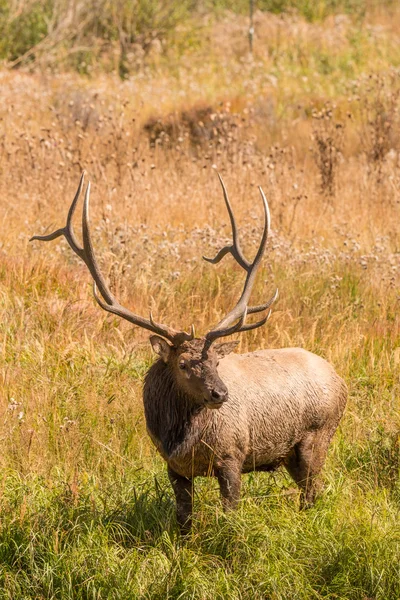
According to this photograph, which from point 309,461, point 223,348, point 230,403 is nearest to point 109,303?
point 223,348

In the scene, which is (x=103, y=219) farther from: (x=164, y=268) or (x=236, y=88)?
(x=236, y=88)

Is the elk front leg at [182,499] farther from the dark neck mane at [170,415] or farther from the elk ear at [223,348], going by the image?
the elk ear at [223,348]

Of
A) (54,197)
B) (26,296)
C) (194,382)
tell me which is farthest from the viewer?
(54,197)

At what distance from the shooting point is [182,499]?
16.7 feet

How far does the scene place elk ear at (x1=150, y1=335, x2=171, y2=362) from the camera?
4.84 meters

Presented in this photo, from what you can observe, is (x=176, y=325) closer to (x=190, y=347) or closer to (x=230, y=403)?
(x=230, y=403)

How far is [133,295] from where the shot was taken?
784 centimetres

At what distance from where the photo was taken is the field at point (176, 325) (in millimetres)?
4805

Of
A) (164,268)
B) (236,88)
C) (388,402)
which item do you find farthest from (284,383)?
(236,88)

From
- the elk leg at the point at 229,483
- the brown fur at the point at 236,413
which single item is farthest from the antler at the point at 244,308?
the elk leg at the point at 229,483

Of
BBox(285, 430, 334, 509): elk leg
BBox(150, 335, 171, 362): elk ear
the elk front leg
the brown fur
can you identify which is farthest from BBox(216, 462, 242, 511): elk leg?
BBox(150, 335, 171, 362): elk ear

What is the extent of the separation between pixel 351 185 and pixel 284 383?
641cm

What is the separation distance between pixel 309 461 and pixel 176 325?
2.29m

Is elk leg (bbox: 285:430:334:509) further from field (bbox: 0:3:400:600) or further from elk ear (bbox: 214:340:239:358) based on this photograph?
elk ear (bbox: 214:340:239:358)
